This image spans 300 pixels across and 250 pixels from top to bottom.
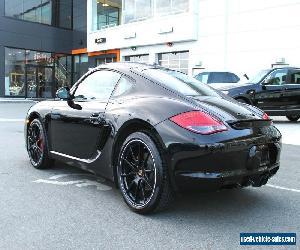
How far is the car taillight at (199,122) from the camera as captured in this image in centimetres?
349

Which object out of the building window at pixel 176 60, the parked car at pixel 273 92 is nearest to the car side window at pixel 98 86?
the parked car at pixel 273 92

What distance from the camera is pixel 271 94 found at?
43.2 ft

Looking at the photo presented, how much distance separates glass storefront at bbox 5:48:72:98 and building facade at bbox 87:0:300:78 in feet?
21.7

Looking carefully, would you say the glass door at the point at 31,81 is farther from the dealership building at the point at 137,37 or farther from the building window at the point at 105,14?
the building window at the point at 105,14

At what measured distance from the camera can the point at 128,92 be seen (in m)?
4.32

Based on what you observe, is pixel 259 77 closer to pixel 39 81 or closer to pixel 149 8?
pixel 149 8

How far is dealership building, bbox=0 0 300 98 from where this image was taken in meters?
19.6

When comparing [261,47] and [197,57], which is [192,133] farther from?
[197,57]

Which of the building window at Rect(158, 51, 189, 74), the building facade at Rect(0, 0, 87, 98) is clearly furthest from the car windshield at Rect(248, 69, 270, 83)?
the building facade at Rect(0, 0, 87, 98)

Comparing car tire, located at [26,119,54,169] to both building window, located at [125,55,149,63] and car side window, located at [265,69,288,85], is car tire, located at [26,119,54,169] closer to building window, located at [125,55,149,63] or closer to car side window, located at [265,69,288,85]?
car side window, located at [265,69,288,85]

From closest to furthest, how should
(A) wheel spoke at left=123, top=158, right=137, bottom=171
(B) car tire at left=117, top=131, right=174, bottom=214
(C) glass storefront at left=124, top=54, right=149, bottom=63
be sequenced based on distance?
(B) car tire at left=117, top=131, right=174, bottom=214
(A) wheel spoke at left=123, top=158, right=137, bottom=171
(C) glass storefront at left=124, top=54, right=149, bottom=63

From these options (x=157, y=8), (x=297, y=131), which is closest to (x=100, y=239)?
(x=297, y=131)

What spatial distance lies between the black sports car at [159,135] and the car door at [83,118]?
0.5 inches

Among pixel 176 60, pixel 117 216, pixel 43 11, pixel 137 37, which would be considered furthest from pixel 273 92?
pixel 43 11
